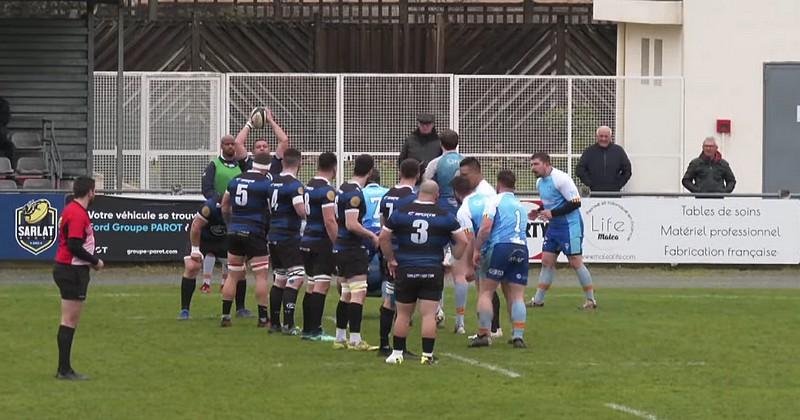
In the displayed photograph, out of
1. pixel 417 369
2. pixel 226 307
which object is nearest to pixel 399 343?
pixel 417 369

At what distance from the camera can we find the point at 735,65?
3086 centimetres

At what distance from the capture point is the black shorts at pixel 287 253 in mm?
17859

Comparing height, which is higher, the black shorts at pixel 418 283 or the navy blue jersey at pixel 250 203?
the navy blue jersey at pixel 250 203

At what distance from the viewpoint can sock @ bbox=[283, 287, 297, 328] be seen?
1809cm

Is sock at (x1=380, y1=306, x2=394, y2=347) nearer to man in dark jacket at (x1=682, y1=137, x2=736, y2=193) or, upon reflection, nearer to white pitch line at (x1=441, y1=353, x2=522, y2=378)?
white pitch line at (x1=441, y1=353, x2=522, y2=378)

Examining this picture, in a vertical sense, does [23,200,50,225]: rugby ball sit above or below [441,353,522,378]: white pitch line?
above

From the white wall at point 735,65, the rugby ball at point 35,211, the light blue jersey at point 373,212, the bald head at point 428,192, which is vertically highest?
the white wall at point 735,65

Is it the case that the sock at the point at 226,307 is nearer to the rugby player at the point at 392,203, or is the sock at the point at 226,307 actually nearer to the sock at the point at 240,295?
the sock at the point at 240,295

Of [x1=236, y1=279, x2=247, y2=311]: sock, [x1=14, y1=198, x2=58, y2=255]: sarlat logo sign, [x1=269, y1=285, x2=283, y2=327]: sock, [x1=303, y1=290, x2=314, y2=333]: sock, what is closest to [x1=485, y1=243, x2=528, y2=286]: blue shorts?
[x1=303, y1=290, x2=314, y2=333]: sock

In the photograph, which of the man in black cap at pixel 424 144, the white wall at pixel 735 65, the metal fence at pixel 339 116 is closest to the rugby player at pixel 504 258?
the man in black cap at pixel 424 144

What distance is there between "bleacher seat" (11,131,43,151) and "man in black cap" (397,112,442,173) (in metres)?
11.7

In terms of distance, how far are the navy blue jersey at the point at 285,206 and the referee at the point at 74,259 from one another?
3.37 m

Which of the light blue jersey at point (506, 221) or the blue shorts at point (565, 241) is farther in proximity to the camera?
the blue shorts at point (565, 241)

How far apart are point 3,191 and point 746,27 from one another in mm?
13510
